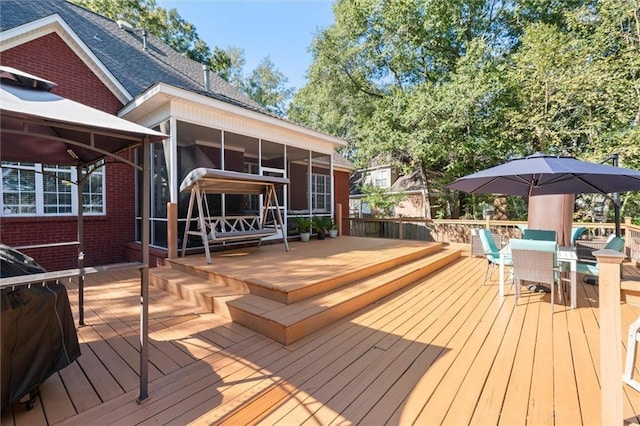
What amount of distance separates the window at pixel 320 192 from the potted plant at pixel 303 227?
2132mm

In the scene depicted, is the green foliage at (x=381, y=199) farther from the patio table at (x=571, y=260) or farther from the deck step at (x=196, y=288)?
the deck step at (x=196, y=288)

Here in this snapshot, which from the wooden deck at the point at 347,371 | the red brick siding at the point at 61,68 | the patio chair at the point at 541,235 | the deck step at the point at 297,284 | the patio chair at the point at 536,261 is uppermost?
the red brick siding at the point at 61,68

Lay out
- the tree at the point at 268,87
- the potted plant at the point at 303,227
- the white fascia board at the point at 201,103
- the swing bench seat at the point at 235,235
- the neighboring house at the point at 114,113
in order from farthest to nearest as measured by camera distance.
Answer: the tree at the point at 268,87 → the potted plant at the point at 303,227 → the neighboring house at the point at 114,113 → the white fascia board at the point at 201,103 → the swing bench seat at the point at 235,235

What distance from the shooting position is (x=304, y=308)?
10.7 feet

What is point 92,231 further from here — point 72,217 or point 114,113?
point 114,113

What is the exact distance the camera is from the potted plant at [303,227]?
7969 mm

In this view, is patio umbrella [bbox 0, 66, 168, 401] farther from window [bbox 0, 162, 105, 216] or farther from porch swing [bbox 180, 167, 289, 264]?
window [bbox 0, 162, 105, 216]

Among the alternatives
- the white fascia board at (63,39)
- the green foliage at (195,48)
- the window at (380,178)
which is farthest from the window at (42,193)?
the window at (380,178)

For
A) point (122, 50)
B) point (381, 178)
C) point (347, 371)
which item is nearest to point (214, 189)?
point (347, 371)

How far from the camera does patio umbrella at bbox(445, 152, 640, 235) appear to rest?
349 centimetres

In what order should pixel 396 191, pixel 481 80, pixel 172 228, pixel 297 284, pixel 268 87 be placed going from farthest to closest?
pixel 268 87, pixel 396 191, pixel 481 80, pixel 172 228, pixel 297 284

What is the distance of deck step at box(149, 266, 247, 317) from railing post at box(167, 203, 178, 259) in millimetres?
403

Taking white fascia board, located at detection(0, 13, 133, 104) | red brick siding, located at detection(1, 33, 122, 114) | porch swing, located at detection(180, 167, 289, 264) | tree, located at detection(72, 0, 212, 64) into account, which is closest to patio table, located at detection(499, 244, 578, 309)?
porch swing, located at detection(180, 167, 289, 264)

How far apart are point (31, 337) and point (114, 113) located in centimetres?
A: 663
